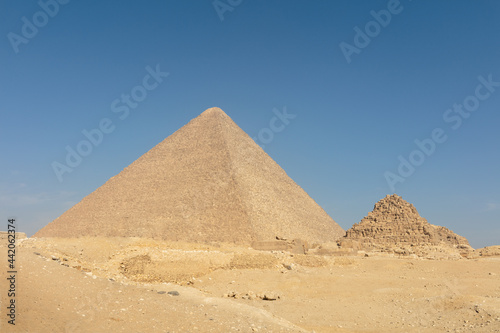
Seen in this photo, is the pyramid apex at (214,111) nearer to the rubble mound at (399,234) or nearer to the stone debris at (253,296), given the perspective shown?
the rubble mound at (399,234)

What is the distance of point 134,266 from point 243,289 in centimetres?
473

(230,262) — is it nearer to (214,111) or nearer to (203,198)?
(203,198)

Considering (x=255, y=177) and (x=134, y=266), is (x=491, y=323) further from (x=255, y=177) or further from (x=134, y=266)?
(x=255, y=177)

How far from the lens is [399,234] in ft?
96.4

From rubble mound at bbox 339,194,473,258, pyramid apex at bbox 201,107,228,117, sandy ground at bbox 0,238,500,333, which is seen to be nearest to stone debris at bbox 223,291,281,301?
sandy ground at bbox 0,238,500,333

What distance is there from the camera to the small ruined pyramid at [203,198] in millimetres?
33531

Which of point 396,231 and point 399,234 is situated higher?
point 396,231

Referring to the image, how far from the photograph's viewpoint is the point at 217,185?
1458 inches

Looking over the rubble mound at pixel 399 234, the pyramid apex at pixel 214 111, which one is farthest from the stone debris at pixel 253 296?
the pyramid apex at pixel 214 111

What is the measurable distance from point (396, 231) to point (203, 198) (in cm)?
1541

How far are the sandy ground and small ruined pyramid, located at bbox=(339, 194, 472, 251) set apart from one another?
30.6ft

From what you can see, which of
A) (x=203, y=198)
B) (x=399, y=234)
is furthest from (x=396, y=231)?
(x=203, y=198)

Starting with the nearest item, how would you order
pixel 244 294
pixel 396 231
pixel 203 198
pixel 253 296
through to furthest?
1. pixel 253 296
2. pixel 244 294
3. pixel 396 231
4. pixel 203 198

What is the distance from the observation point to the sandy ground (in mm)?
6629
